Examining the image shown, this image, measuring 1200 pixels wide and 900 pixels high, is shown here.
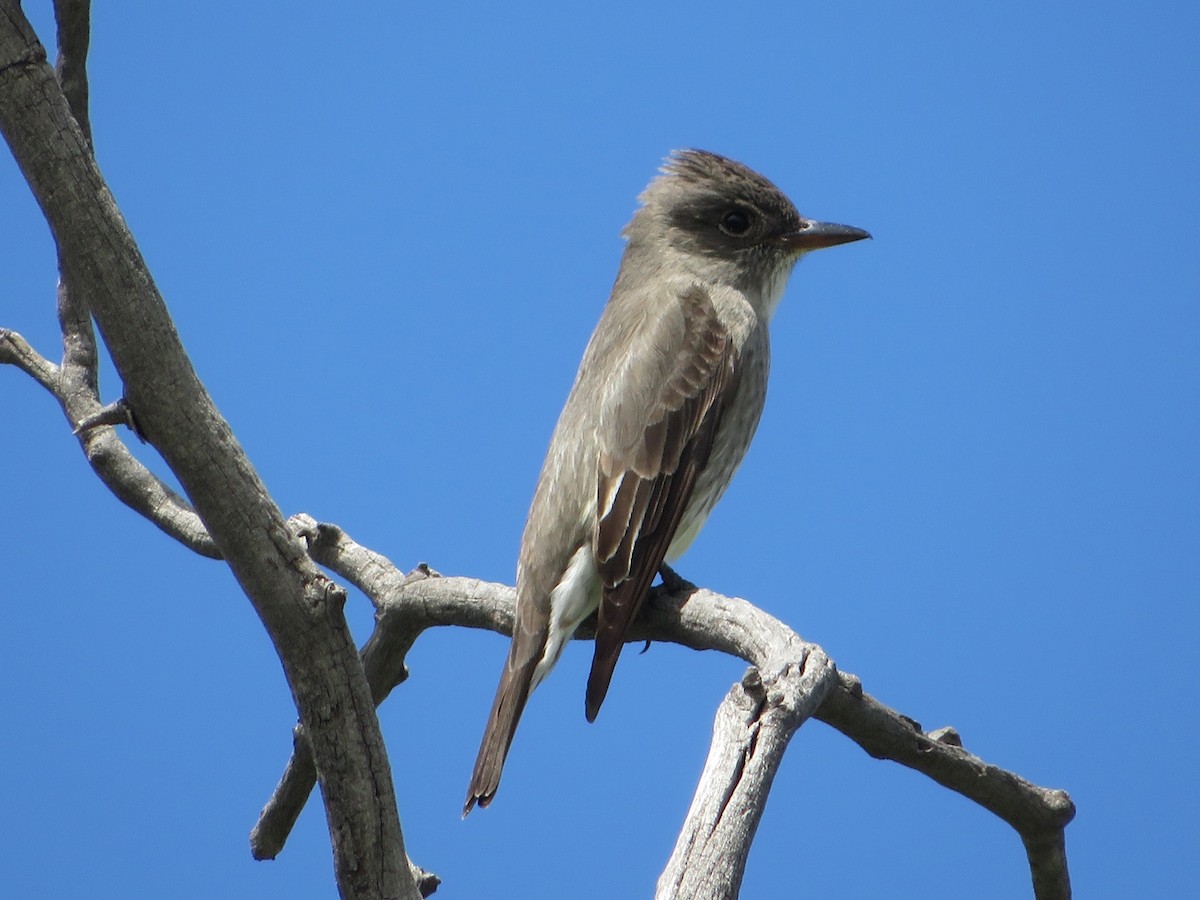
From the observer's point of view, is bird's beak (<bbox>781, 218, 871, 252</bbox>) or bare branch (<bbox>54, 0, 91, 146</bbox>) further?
bird's beak (<bbox>781, 218, 871, 252</bbox>)

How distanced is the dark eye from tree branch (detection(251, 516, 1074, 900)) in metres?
1.78

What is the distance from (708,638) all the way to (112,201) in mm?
2076

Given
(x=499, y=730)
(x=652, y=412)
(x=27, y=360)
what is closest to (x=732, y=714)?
(x=499, y=730)

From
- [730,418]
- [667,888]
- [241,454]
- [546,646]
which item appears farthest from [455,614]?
[667,888]

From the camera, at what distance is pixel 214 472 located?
2.95 metres

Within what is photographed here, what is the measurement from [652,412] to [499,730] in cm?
136

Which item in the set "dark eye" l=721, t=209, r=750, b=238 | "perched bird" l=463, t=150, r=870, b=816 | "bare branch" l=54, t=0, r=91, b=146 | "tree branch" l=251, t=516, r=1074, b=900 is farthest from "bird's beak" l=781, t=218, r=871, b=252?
"bare branch" l=54, t=0, r=91, b=146

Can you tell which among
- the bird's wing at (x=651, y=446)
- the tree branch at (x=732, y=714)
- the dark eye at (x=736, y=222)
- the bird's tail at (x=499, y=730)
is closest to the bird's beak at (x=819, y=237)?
the dark eye at (x=736, y=222)

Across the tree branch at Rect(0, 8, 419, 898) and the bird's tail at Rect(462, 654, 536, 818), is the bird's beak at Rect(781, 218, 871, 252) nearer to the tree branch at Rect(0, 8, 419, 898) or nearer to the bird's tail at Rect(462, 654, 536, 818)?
the bird's tail at Rect(462, 654, 536, 818)

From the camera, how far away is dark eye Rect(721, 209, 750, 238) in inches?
220

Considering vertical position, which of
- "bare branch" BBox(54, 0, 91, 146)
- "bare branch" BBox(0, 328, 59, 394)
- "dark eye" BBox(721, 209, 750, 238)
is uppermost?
"dark eye" BBox(721, 209, 750, 238)

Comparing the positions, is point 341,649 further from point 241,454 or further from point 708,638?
point 708,638

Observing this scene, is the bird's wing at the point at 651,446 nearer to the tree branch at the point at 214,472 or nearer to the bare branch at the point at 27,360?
the tree branch at the point at 214,472

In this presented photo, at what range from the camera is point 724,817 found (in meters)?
2.85
